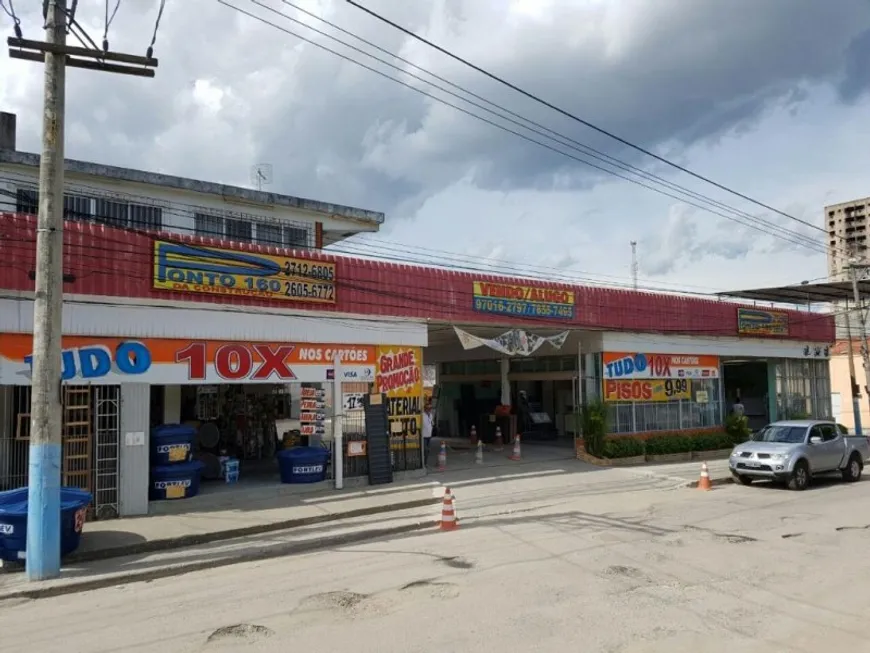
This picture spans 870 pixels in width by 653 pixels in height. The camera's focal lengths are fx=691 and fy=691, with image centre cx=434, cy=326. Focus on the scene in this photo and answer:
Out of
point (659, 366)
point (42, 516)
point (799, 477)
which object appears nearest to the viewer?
point (42, 516)

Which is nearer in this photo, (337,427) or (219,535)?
(219,535)

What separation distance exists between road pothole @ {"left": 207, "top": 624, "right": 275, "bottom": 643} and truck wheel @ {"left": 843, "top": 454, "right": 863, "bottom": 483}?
1666 centimetres

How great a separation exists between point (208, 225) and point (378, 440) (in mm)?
8676

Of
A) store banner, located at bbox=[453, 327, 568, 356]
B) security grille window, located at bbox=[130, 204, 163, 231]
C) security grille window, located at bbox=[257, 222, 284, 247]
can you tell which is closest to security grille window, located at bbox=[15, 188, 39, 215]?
security grille window, located at bbox=[130, 204, 163, 231]

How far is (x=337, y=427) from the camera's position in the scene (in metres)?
15.9

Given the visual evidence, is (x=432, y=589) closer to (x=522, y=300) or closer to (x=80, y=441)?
(x=80, y=441)

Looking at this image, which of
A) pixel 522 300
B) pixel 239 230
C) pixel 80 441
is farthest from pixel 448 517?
pixel 239 230

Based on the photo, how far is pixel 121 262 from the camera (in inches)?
520

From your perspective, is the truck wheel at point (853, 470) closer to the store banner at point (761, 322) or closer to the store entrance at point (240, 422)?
the store banner at point (761, 322)

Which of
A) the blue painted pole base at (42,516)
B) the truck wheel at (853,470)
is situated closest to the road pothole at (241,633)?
the blue painted pole base at (42,516)

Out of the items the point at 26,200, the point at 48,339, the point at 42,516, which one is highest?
the point at 26,200

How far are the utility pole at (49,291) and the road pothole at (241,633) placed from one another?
12.9ft

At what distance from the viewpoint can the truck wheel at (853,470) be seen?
17969 mm

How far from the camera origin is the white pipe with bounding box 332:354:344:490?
15.7 meters
